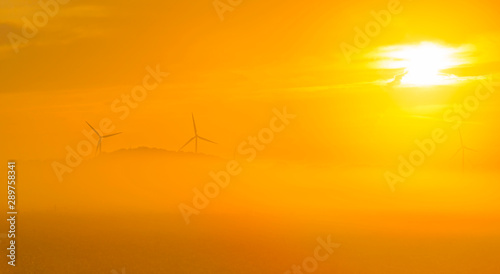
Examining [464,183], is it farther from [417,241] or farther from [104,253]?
[104,253]

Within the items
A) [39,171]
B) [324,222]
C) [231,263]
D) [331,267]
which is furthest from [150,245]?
[39,171]

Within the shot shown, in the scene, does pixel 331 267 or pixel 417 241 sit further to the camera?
pixel 417 241

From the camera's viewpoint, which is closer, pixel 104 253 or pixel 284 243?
→ pixel 104 253

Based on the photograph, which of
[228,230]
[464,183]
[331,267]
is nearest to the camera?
[331,267]

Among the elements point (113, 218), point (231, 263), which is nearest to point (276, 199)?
point (113, 218)

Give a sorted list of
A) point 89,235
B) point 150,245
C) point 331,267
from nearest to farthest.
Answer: point 331,267 < point 150,245 < point 89,235

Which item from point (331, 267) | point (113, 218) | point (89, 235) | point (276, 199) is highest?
point (276, 199)

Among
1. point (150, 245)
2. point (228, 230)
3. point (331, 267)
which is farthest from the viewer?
point (228, 230)

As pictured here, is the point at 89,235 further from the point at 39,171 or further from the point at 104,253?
the point at 39,171

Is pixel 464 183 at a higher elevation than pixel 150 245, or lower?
higher
